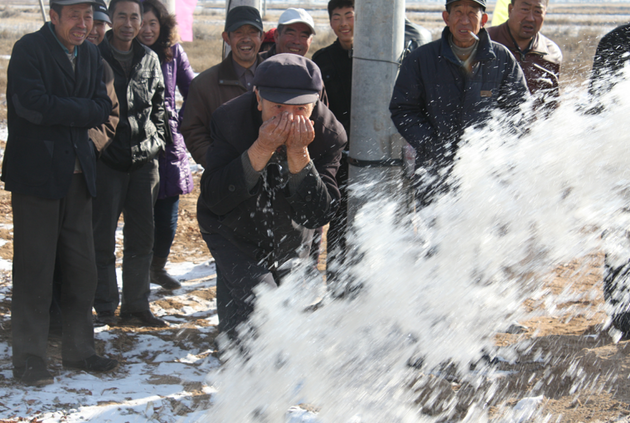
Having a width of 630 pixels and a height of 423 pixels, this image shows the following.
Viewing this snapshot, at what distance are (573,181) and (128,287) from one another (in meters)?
3.24

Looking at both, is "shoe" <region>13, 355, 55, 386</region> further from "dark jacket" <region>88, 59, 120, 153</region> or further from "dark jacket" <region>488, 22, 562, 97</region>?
"dark jacket" <region>488, 22, 562, 97</region>

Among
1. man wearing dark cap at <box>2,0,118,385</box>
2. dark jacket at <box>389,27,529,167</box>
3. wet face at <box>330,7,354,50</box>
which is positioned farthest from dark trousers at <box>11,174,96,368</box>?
wet face at <box>330,7,354,50</box>

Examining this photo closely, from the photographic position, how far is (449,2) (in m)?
4.11

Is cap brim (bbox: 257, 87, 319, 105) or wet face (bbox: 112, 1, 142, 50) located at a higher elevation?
wet face (bbox: 112, 1, 142, 50)

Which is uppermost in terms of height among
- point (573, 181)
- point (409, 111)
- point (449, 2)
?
point (449, 2)

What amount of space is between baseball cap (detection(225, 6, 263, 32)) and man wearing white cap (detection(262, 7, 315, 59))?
32cm

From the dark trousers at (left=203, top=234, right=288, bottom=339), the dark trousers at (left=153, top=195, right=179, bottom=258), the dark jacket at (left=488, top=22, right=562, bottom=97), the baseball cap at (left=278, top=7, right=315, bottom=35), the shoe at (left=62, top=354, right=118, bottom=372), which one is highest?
the baseball cap at (left=278, top=7, right=315, bottom=35)

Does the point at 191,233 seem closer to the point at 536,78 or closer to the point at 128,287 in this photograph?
the point at 128,287

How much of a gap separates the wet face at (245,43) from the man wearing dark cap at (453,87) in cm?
131

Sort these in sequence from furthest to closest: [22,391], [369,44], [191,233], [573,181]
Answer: [191,233] → [573,181] → [369,44] → [22,391]

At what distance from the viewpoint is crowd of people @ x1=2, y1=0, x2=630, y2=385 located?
333 cm

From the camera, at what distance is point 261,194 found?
334 centimetres

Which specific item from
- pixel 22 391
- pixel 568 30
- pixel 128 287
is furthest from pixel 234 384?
pixel 568 30

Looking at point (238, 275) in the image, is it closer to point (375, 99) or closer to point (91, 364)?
point (91, 364)
